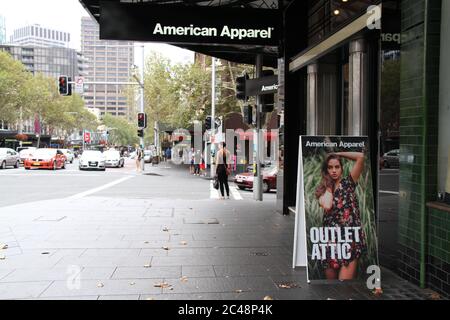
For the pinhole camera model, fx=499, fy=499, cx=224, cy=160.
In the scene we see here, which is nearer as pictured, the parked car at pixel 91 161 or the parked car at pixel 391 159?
the parked car at pixel 391 159

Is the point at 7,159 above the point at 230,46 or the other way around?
the other way around

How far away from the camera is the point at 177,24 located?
9.67 m

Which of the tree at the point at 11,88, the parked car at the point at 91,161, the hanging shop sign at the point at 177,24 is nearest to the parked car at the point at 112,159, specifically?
the parked car at the point at 91,161

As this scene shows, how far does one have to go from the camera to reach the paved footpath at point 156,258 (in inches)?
201

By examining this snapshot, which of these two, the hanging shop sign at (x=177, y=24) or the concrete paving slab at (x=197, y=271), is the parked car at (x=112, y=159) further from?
the concrete paving slab at (x=197, y=271)

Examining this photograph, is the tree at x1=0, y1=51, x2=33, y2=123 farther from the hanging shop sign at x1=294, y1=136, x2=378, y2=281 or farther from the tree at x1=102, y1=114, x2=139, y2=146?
the tree at x1=102, y1=114, x2=139, y2=146

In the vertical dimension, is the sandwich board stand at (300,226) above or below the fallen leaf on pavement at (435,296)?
above

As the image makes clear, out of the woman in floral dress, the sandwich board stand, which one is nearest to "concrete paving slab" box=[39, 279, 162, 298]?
the sandwich board stand

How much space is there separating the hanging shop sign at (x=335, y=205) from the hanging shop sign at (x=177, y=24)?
5.16 m

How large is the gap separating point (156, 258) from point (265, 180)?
14.2m

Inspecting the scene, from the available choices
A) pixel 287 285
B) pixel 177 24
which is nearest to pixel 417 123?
pixel 287 285

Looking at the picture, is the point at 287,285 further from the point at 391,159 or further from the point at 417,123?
the point at 417,123
